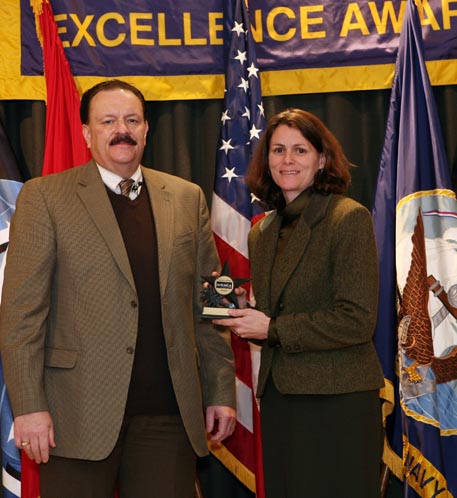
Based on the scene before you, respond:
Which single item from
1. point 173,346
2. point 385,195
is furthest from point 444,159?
point 173,346

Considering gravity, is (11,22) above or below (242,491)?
above

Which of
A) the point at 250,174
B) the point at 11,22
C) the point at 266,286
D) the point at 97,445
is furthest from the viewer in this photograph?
the point at 11,22

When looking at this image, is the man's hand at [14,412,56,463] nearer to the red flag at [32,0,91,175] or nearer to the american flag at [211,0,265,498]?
the american flag at [211,0,265,498]

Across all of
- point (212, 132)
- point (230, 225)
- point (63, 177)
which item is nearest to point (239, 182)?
point (230, 225)

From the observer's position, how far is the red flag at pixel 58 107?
12.8 feet

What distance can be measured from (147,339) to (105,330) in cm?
16

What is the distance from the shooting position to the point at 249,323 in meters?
2.47

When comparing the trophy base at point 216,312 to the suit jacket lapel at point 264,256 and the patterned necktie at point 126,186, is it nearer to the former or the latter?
the suit jacket lapel at point 264,256

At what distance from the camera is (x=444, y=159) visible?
379 centimetres

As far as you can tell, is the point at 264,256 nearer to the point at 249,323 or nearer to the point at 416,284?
the point at 249,323

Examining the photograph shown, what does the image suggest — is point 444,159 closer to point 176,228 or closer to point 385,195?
point 385,195

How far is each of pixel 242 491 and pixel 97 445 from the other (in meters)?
2.02

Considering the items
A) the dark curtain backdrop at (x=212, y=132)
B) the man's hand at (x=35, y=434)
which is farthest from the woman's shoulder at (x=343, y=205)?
the dark curtain backdrop at (x=212, y=132)

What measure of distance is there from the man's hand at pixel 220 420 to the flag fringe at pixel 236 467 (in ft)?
3.90
